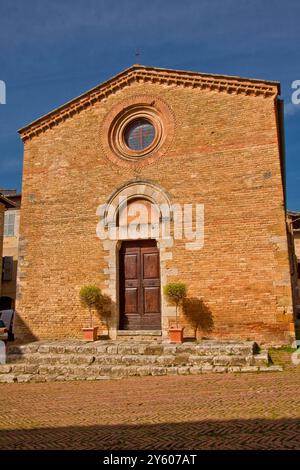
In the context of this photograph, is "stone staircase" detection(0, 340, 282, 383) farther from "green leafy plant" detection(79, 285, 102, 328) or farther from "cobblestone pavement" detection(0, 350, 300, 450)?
"green leafy plant" detection(79, 285, 102, 328)

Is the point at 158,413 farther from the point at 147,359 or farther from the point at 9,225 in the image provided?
the point at 9,225

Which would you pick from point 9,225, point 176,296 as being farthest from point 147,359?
point 9,225

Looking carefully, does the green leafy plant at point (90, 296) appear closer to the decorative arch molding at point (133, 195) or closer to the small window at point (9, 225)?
the decorative arch molding at point (133, 195)

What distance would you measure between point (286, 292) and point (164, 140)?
6.24 meters

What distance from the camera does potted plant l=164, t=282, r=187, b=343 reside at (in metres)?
11.1

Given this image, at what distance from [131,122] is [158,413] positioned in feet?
34.3

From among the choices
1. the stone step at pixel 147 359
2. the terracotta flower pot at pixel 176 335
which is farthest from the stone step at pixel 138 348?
the terracotta flower pot at pixel 176 335

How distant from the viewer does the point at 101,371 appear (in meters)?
9.69

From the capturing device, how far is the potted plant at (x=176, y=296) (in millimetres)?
11086

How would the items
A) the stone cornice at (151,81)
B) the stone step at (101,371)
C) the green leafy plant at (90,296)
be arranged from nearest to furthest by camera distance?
the stone step at (101,371) < the green leafy plant at (90,296) < the stone cornice at (151,81)

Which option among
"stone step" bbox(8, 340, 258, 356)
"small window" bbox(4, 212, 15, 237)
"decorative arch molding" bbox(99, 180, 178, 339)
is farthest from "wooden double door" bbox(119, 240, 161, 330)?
"small window" bbox(4, 212, 15, 237)

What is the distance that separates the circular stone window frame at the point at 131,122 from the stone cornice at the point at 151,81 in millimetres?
737

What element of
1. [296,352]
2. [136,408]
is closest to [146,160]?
[296,352]

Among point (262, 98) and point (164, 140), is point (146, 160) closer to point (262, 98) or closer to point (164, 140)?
point (164, 140)
